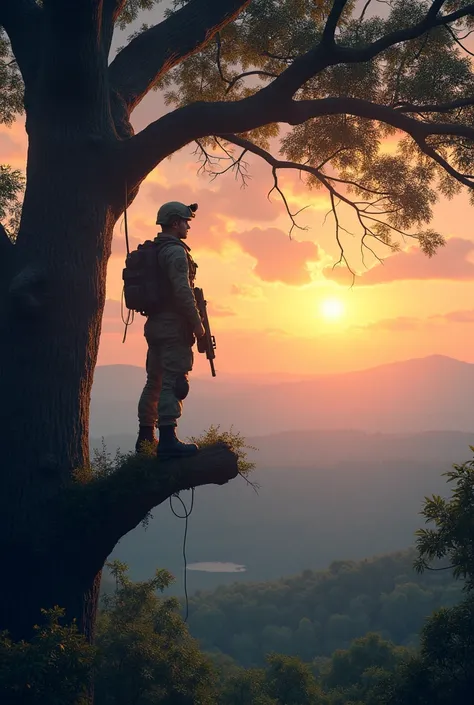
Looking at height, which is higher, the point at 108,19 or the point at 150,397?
the point at 108,19

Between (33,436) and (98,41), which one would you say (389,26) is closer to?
(98,41)

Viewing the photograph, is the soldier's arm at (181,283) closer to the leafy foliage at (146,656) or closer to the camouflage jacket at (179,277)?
the camouflage jacket at (179,277)

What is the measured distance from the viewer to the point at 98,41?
862 centimetres

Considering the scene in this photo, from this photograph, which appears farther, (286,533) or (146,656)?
(286,533)

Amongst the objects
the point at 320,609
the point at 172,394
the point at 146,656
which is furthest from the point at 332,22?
the point at 320,609

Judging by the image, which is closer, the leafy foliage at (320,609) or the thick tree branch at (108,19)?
the thick tree branch at (108,19)

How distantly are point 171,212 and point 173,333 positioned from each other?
125 centimetres

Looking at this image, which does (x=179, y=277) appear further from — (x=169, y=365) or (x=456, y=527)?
(x=456, y=527)

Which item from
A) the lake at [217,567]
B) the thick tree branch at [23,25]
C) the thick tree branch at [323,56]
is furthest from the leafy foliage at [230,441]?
the lake at [217,567]

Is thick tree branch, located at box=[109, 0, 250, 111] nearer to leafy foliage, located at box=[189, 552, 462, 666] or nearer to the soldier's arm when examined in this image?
the soldier's arm

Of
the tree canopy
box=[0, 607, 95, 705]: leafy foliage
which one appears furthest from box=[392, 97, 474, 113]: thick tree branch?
box=[0, 607, 95, 705]: leafy foliage

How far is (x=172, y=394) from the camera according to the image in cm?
746

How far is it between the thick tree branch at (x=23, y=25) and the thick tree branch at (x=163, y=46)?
3.50 feet

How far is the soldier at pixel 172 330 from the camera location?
24.3 feet
